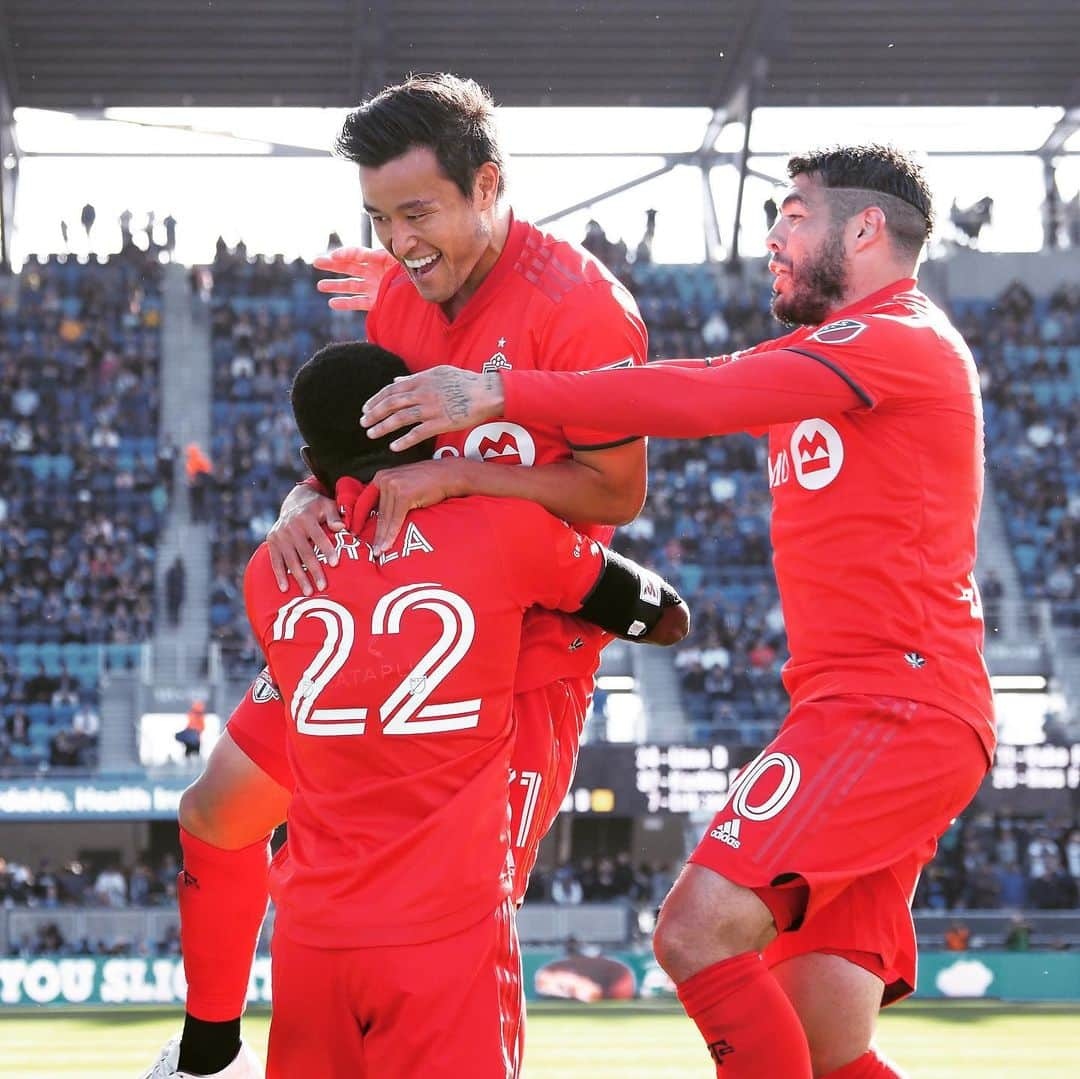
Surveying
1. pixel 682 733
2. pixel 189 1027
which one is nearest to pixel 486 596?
pixel 189 1027

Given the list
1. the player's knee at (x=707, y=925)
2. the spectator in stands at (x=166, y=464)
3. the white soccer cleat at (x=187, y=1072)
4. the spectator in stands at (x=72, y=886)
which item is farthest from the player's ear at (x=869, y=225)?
the spectator in stands at (x=166, y=464)

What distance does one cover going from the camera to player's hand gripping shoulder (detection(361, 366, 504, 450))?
3686 millimetres

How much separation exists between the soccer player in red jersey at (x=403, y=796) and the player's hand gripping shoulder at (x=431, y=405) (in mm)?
123

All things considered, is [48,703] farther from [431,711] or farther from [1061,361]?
[431,711]

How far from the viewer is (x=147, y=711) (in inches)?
830

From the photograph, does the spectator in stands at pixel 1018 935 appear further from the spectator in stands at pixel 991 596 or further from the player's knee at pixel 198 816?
the player's knee at pixel 198 816

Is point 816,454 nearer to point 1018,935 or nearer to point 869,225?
point 869,225

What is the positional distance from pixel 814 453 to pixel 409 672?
131cm

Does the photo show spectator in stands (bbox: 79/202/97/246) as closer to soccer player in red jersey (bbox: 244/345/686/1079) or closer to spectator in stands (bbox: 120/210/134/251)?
spectator in stands (bbox: 120/210/134/251)

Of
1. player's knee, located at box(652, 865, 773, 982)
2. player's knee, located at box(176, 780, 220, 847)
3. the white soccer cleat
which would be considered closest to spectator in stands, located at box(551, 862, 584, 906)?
the white soccer cleat

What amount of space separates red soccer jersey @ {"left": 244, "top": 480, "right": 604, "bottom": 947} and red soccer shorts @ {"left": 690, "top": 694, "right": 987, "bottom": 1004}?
66 centimetres

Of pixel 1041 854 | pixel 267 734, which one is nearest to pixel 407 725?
pixel 267 734

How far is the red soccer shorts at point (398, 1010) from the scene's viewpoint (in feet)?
11.3

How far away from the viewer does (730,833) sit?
13.2 ft
